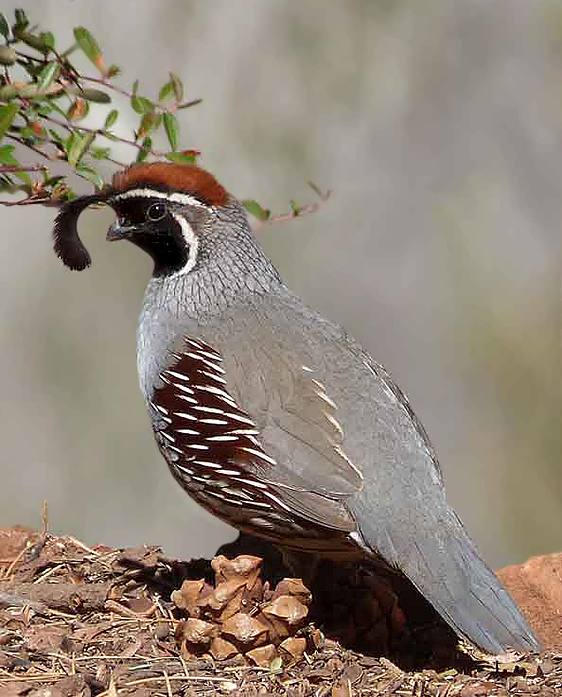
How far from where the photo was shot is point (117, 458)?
693cm

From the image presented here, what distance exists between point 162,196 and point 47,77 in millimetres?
708

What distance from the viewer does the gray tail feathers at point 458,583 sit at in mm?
3867

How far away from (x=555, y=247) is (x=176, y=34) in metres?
2.15

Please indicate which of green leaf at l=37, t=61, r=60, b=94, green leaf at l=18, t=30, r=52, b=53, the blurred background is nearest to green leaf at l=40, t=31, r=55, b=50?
green leaf at l=18, t=30, r=52, b=53

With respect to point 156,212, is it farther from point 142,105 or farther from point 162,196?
point 142,105

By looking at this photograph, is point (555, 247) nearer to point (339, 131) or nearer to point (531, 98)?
point (531, 98)

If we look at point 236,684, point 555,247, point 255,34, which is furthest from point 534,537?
point 236,684

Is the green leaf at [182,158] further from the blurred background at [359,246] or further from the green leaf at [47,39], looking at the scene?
the blurred background at [359,246]

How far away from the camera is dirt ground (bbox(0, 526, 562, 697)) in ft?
13.0

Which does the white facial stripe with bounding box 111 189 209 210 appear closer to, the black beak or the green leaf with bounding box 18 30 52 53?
the black beak

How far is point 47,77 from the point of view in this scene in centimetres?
412

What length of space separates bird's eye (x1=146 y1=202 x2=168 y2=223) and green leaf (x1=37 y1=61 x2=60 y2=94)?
683 mm

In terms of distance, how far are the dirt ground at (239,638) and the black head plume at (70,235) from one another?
113cm

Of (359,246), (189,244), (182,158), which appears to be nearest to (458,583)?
(189,244)
